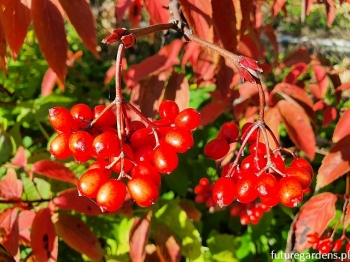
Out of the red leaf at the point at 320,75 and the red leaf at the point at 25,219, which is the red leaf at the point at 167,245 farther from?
the red leaf at the point at 320,75

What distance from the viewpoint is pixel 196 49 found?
175 centimetres

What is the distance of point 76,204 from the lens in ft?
4.33

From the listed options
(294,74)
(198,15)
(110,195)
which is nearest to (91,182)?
(110,195)

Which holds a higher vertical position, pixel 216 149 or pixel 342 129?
pixel 216 149

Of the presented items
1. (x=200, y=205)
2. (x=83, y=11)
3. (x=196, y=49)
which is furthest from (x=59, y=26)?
(x=200, y=205)

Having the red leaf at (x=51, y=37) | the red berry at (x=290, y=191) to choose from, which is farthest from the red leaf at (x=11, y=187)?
the red berry at (x=290, y=191)

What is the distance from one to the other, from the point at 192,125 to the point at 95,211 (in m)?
0.73

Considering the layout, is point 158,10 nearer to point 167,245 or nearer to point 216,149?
point 216,149

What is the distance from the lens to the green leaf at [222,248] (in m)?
1.61

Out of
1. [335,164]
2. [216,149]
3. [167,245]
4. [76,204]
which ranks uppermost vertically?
[216,149]

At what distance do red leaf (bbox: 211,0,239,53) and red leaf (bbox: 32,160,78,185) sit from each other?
0.65m

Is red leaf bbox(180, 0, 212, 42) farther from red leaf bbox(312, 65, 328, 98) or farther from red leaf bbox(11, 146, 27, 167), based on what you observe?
red leaf bbox(312, 65, 328, 98)

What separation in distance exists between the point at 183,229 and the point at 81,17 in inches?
30.8

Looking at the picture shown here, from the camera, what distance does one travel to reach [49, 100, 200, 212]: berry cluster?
0.64 m
